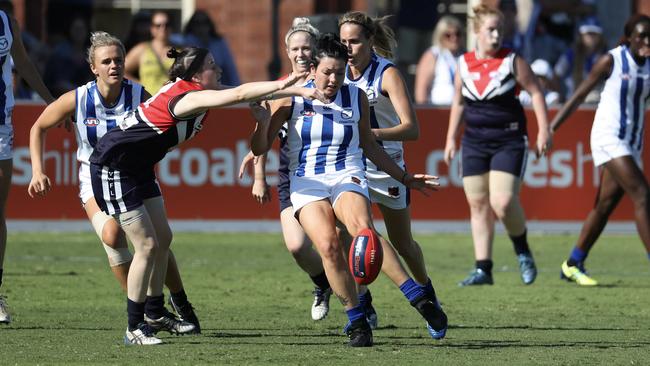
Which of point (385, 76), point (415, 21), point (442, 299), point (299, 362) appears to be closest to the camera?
point (299, 362)

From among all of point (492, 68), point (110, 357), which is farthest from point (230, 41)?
point (110, 357)

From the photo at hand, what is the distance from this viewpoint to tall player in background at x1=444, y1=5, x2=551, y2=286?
12.5 meters

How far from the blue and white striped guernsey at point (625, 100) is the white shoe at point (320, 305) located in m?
3.37

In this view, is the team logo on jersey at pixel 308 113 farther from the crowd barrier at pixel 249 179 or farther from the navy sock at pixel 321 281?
the crowd barrier at pixel 249 179

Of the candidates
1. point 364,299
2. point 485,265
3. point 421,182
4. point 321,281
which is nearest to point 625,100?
point 485,265

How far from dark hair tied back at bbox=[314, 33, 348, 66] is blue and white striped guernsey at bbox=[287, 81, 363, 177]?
0.94 ft

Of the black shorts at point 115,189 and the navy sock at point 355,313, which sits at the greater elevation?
the black shorts at point 115,189

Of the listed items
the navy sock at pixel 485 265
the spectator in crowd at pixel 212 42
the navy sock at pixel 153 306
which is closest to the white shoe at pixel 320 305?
the navy sock at pixel 153 306

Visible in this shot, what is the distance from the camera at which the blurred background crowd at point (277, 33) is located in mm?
17469

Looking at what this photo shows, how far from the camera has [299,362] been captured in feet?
26.6

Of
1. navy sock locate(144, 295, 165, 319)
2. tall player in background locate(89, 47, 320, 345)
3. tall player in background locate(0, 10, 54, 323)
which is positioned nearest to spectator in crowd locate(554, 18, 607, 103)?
tall player in background locate(0, 10, 54, 323)

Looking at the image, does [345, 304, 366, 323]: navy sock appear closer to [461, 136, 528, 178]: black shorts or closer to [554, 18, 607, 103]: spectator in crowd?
[461, 136, 528, 178]: black shorts

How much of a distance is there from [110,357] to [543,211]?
918 centimetres

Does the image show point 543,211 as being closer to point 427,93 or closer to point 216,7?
point 427,93
